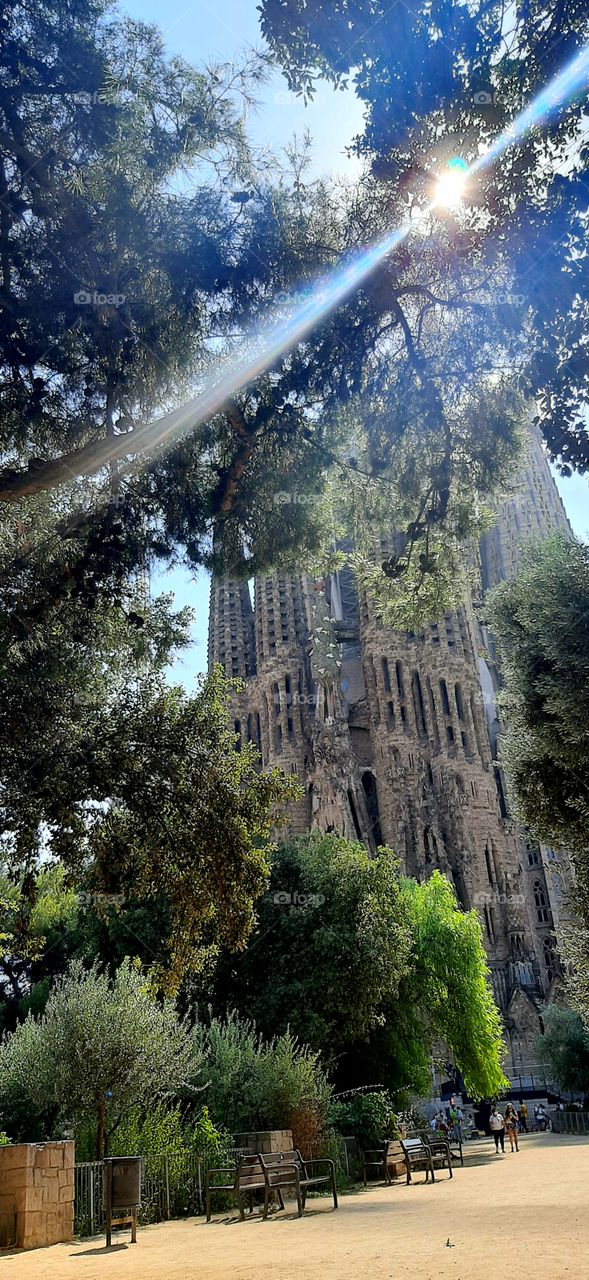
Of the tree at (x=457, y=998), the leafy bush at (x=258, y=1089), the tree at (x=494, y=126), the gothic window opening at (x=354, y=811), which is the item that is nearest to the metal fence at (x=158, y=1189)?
the leafy bush at (x=258, y=1089)

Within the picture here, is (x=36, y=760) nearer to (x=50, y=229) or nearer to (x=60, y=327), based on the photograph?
(x=60, y=327)

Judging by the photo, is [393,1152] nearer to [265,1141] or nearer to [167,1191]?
[265,1141]

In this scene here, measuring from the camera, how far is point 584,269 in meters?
8.48

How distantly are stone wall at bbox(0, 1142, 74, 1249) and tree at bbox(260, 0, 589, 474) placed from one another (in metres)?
9.82

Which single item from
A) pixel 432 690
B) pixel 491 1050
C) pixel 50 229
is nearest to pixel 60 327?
pixel 50 229

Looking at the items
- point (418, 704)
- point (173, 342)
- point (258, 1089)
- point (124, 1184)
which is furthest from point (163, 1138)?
point (418, 704)

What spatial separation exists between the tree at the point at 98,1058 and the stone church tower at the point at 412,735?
3750 cm

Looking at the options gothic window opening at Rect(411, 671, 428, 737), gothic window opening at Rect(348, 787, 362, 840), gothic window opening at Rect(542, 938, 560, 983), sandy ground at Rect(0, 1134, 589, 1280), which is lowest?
sandy ground at Rect(0, 1134, 589, 1280)

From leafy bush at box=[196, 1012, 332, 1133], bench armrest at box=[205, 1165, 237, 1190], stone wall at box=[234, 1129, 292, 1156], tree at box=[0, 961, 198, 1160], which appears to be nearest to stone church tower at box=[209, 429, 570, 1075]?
leafy bush at box=[196, 1012, 332, 1133]

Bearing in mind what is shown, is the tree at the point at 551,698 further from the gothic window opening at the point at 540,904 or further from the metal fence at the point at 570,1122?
the gothic window opening at the point at 540,904

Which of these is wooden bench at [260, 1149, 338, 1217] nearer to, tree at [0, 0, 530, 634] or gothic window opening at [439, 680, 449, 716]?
tree at [0, 0, 530, 634]

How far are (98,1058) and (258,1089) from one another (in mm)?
4080

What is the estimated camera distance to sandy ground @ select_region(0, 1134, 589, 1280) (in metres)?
7.52

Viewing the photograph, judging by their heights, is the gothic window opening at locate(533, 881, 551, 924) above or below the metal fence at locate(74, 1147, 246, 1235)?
above
